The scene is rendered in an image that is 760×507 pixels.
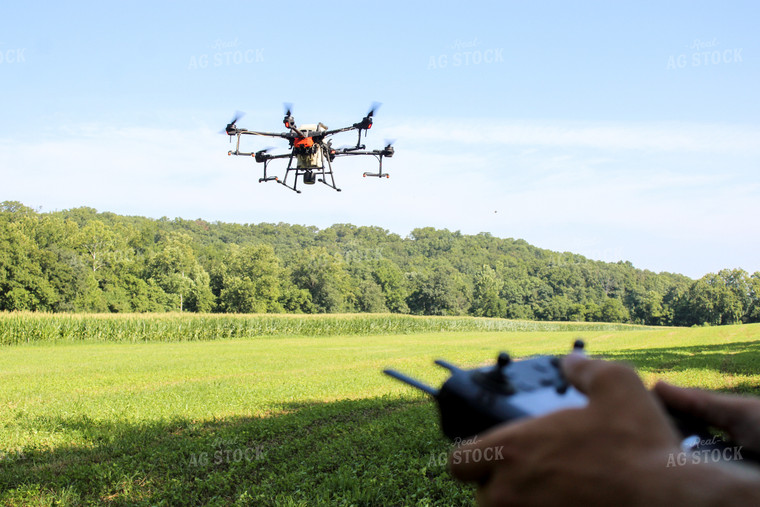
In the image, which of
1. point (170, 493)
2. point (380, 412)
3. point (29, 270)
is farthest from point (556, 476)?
point (29, 270)

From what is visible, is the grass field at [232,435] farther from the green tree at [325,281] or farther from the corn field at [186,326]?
the green tree at [325,281]

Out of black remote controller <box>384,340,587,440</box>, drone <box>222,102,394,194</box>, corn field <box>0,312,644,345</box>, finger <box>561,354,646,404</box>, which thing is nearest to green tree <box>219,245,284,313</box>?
corn field <box>0,312,644,345</box>

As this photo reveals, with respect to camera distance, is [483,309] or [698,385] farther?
[483,309]

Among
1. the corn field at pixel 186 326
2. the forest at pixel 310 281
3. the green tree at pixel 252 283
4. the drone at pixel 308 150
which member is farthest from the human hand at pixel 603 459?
the green tree at pixel 252 283

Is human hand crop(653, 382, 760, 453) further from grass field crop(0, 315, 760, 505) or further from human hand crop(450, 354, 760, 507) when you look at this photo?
grass field crop(0, 315, 760, 505)

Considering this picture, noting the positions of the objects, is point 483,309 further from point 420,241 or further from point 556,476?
point 556,476

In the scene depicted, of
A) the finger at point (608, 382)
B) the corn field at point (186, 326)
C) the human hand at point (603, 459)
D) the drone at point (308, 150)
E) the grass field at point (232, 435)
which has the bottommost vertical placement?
the corn field at point (186, 326)
